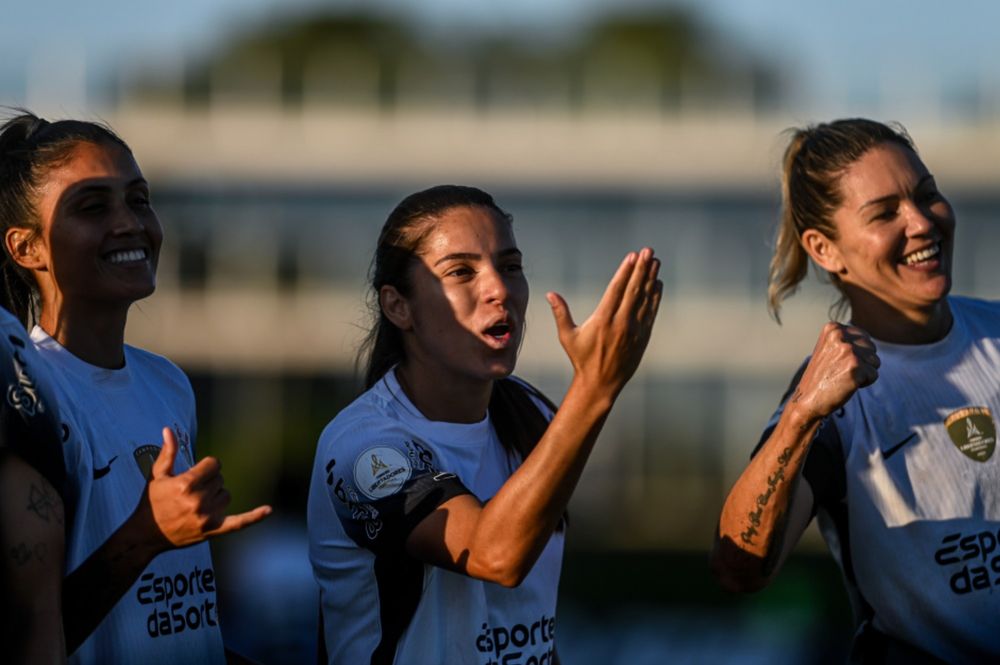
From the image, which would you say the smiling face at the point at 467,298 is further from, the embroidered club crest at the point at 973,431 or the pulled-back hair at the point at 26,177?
the embroidered club crest at the point at 973,431

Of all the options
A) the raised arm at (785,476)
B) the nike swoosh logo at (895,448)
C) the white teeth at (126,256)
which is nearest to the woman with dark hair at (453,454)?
the raised arm at (785,476)

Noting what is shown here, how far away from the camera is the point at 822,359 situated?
490 cm

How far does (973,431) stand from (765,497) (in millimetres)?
892

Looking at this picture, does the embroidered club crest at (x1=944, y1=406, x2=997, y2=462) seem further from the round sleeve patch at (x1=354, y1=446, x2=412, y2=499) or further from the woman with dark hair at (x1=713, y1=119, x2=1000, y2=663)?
the round sleeve patch at (x1=354, y1=446, x2=412, y2=499)

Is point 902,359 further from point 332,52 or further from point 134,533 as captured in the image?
point 332,52

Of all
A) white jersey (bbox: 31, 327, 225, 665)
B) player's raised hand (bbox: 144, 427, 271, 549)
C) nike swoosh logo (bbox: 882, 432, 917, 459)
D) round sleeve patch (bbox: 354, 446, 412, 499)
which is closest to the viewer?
player's raised hand (bbox: 144, 427, 271, 549)

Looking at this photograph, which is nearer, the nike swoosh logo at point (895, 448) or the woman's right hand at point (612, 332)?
the woman's right hand at point (612, 332)

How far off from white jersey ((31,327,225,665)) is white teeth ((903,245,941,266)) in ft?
7.77

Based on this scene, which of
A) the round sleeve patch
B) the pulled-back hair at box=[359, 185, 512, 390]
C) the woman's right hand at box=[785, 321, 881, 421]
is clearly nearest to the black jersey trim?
the round sleeve patch

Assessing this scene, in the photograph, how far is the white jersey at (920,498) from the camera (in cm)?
525

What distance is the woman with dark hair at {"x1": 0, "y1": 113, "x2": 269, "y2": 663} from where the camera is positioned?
454 cm

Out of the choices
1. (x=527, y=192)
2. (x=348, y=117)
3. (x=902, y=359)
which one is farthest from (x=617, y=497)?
(x=902, y=359)

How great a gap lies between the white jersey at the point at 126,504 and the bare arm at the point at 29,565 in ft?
1.45

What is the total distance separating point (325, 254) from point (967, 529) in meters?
33.2
